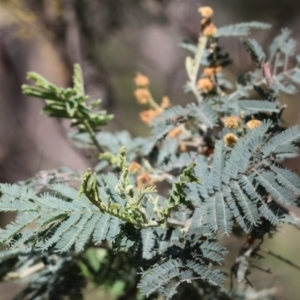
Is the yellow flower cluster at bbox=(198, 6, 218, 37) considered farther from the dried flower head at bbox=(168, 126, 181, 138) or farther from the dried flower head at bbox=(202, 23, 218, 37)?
the dried flower head at bbox=(168, 126, 181, 138)

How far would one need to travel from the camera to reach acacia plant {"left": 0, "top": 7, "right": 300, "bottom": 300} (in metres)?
0.36

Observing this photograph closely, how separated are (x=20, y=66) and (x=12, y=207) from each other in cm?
94

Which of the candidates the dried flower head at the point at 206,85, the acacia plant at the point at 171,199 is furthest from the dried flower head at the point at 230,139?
the dried flower head at the point at 206,85

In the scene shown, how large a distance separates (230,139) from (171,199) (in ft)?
0.36

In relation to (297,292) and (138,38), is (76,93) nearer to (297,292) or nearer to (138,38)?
(297,292)

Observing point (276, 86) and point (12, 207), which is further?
point (276, 86)

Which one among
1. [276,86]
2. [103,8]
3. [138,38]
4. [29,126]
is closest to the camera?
[276,86]

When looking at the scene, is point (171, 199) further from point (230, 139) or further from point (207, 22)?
point (207, 22)

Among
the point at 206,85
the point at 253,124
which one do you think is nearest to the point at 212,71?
the point at 206,85

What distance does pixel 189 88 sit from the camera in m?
0.55

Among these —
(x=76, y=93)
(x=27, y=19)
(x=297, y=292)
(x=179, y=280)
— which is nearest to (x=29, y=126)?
(x=27, y=19)

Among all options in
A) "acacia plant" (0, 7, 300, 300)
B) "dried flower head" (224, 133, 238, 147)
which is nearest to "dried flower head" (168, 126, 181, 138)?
"acacia plant" (0, 7, 300, 300)

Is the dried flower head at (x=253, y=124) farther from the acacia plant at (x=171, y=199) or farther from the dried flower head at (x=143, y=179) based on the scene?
the dried flower head at (x=143, y=179)

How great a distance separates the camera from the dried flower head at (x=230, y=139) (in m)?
0.43
